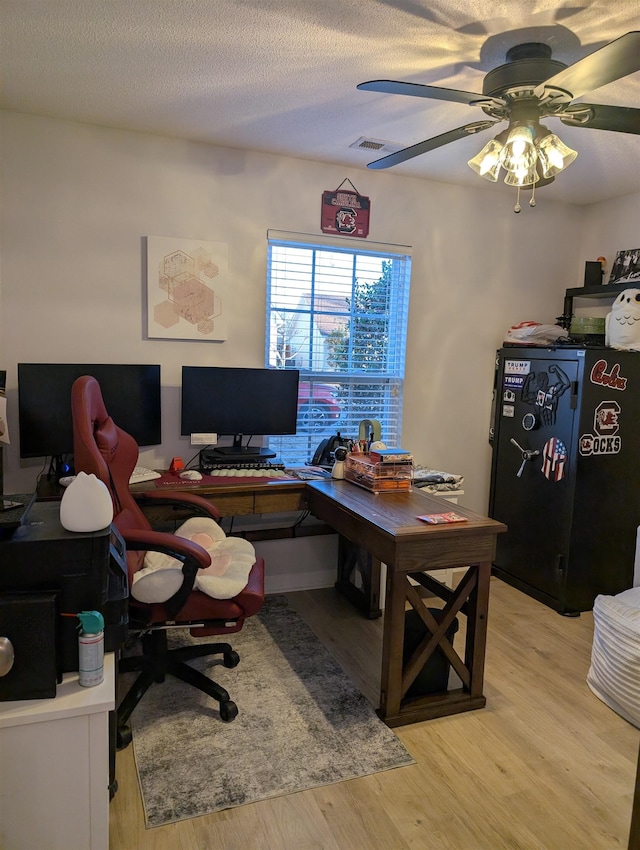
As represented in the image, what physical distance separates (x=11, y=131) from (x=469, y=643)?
10.4ft

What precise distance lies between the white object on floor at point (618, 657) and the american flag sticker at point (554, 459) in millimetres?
910

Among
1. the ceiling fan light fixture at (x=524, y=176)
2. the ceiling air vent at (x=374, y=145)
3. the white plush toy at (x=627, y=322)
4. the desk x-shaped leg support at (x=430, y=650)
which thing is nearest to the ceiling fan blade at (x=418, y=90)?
the ceiling fan light fixture at (x=524, y=176)

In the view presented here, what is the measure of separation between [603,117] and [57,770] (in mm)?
2485

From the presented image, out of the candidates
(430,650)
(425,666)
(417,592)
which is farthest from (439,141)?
(425,666)

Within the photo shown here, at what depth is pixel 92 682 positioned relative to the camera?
61.2 inches

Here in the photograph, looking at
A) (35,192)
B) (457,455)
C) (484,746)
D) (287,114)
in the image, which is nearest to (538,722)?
(484,746)

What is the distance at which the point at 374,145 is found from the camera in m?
3.14

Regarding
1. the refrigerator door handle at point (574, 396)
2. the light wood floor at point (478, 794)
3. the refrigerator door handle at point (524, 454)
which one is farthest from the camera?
the refrigerator door handle at point (524, 454)

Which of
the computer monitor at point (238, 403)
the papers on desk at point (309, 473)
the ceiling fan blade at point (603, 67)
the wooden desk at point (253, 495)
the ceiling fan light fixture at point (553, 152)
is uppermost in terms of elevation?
the ceiling fan blade at point (603, 67)

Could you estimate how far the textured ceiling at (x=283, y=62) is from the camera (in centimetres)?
194

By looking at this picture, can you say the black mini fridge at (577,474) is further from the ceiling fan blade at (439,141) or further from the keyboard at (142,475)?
the keyboard at (142,475)

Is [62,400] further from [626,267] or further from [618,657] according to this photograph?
[626,267]

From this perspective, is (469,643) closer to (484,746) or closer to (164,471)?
(484,746)

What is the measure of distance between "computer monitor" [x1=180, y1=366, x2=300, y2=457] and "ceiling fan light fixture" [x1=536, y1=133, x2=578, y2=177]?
1687mm
